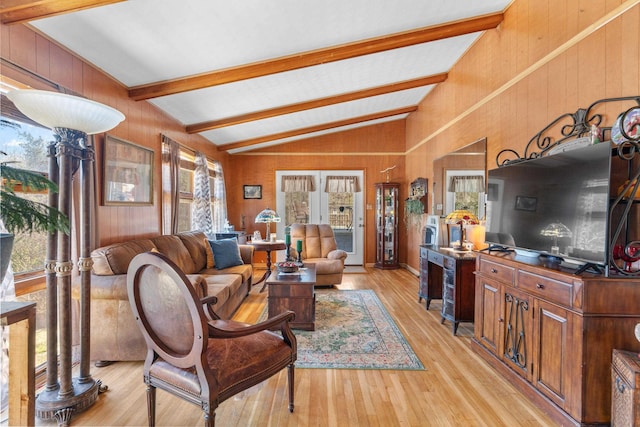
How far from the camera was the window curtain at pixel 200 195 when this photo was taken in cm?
491

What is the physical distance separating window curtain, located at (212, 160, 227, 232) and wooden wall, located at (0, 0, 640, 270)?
39 cm

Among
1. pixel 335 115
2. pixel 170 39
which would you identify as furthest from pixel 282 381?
pixel 335 115

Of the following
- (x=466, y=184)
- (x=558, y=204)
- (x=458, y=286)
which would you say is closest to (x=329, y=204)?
(x=466, y=184)

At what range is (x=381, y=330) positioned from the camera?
3.08 metres

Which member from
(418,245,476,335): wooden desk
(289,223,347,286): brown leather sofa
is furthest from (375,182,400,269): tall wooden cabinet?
(418,245,476,335): wooden desk

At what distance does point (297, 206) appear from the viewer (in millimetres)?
6781

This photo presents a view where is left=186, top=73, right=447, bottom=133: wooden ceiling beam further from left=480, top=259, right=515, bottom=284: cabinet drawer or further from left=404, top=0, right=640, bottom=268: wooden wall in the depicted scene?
left=480, top=259, right=515, bottom=284: cabinet drawer

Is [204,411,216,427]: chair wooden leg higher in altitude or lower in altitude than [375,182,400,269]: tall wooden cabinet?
lower

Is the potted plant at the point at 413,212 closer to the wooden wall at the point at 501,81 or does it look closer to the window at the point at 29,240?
the wooden wall at the point at 501,81

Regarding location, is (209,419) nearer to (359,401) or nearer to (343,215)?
(359,401)

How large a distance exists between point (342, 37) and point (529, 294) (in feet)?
8.95

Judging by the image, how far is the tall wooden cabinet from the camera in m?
6.35

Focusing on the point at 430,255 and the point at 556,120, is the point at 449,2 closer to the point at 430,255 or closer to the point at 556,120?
the point at 556,120

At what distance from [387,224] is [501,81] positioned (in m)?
3.73
